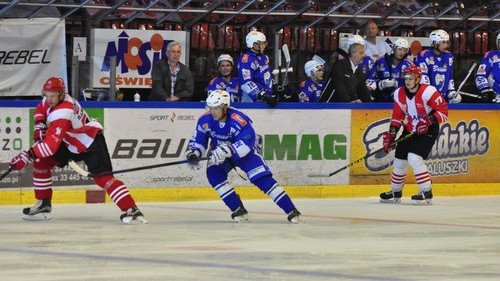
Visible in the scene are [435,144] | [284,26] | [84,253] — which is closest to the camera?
[84,253]

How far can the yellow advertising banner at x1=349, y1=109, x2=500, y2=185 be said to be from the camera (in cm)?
1661

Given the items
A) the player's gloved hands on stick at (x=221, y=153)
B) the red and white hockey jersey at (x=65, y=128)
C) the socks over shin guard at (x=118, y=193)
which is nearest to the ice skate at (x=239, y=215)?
the player's gloved hands on stick at (x=221, y=153)

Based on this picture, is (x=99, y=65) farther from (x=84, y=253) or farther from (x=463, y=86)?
(x=84, y=253)

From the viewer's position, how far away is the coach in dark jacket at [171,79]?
625 inches

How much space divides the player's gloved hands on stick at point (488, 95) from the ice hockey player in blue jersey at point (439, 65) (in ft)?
1.57

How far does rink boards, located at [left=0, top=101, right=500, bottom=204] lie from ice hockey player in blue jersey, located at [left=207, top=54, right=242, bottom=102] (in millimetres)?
511

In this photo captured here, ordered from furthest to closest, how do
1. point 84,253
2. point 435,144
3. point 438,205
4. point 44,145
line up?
point 435,144 < point 438,205 < point 44,145 < point 84,253

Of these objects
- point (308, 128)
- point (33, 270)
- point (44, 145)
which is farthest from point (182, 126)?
point (33, 270)

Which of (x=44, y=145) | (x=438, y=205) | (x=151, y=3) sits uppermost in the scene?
(x=151, y=3)

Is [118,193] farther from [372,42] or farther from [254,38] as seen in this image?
[372,42]

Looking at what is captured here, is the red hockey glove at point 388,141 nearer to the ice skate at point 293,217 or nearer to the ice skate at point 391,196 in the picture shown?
the ice skate at point 391,196

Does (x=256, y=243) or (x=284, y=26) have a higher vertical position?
(x=284, y=26)

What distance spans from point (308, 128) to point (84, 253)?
20.1 feet

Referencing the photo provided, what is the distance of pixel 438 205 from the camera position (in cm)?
1570
